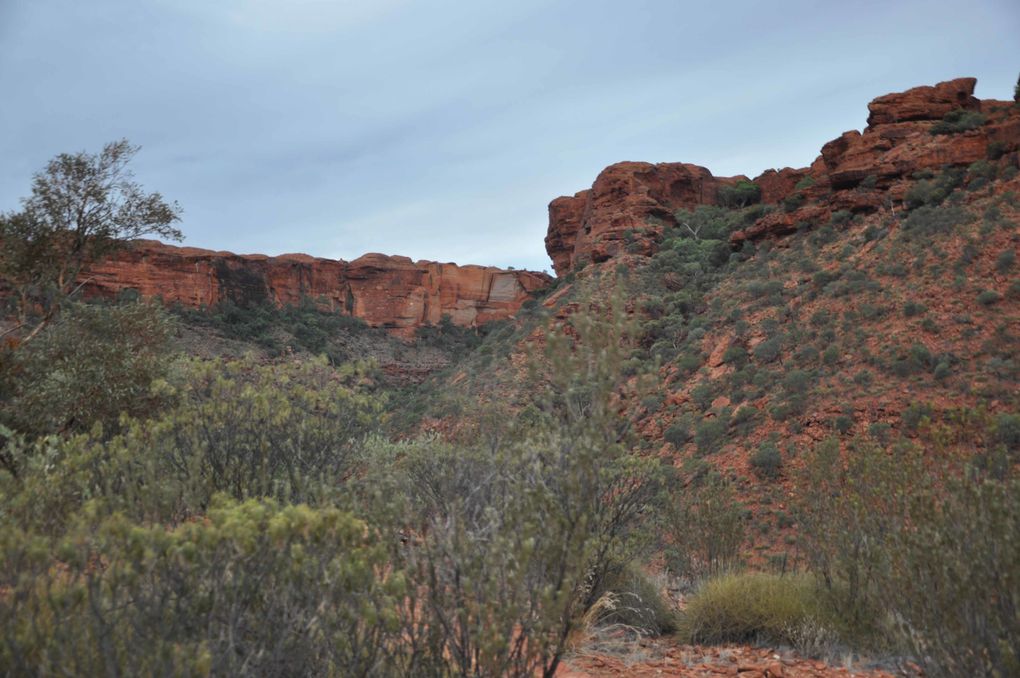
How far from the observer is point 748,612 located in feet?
22.6

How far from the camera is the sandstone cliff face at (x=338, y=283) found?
41.6m

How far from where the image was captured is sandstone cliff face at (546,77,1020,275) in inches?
968

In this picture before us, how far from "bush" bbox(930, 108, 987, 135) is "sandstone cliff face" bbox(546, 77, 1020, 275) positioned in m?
0.30

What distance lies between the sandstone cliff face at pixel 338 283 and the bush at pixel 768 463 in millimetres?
35056

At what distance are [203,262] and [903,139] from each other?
40219 millimetres

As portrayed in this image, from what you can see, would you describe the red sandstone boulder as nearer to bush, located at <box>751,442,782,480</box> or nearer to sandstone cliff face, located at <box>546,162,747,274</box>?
sandstone cliff face, located at <box>546,162,747,274</box>

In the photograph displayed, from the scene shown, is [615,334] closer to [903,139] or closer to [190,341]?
[903,139]

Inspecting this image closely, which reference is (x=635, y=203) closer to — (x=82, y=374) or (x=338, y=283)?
(x=338, y=283)

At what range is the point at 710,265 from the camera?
98.2ft

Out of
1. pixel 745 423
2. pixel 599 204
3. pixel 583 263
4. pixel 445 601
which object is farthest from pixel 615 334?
pixel 599 204

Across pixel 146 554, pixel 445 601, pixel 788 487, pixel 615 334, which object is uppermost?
pixel 615 334

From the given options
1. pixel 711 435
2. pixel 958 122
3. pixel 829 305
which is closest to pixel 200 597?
pixel 711 435

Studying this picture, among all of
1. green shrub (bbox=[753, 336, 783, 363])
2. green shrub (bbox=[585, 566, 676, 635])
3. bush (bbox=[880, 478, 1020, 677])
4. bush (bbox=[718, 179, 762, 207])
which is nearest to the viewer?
bush (bbox=[880, 478, 1020, 677])

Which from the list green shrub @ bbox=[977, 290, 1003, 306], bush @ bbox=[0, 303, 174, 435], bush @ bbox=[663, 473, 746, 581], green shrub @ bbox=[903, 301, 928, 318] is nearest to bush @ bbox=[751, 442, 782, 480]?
bush @ bbox=[663, 473, 746, 581]
